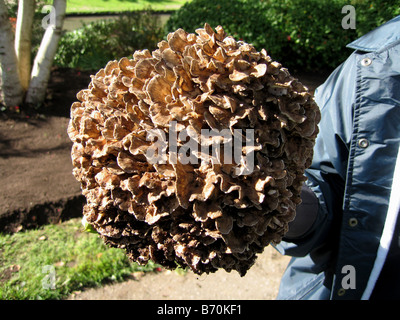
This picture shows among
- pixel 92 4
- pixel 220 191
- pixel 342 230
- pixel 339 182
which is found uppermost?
pixel 92 4

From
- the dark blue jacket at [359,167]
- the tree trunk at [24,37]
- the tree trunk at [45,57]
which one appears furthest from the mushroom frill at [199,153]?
the tree trunk at [24,37]

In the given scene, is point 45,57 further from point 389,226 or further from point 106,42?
point 389,226

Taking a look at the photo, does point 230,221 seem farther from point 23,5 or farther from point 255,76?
point 23,5

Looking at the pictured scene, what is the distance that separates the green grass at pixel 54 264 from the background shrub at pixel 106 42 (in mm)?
5024

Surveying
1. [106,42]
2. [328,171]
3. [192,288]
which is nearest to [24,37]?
[106,42]

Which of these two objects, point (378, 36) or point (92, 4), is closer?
point (378, 36)

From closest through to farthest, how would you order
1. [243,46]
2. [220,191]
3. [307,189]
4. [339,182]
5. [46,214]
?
[220,191]
[243,46]
[307,189]
[339,182]
[46,214]

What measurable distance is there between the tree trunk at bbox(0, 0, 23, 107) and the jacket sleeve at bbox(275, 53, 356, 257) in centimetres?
562

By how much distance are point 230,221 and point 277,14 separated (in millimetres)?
6736

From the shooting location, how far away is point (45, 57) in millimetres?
6324

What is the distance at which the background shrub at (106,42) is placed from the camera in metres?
8.59

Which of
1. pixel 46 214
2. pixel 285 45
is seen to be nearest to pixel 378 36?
pixel 46 214

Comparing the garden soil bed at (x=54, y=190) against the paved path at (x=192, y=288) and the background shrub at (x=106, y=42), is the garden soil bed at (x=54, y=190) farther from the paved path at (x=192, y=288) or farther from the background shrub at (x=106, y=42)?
the background shrub at (x=106, y=42)

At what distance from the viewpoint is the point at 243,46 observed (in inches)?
55.9
